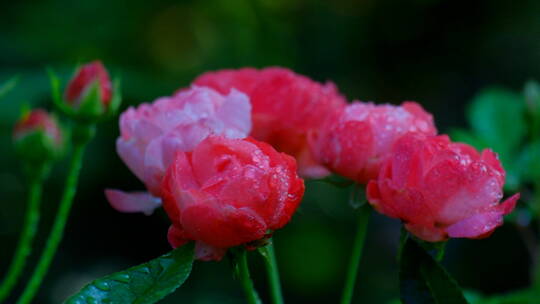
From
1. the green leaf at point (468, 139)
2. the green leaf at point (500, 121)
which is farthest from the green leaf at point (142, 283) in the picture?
the green leaf at point (500, 121)

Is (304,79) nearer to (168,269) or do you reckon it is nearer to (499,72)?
(168,269)

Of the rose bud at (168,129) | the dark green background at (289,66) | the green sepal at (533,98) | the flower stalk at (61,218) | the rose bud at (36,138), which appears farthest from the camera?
the dark green background at (289,66)

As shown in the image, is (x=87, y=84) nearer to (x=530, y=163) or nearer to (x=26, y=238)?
(x=26, y=238)

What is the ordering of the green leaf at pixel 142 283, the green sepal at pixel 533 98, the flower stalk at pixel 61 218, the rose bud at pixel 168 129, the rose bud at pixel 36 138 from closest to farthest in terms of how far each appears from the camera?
the green leaf at pixel 142 283 < the rose bud at pixel 168 129 < the flower stalk at pixel 61 218 < the rose bud at pixel 36 138 < the green sepal at pixel 533 98

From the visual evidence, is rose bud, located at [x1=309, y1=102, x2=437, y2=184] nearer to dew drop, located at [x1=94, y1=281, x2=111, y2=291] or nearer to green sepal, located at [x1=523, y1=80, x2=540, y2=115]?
dew drop, located at [x1=94, y1=281, x2=111, y2=291]

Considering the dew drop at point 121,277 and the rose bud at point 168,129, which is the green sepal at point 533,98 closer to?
the rose bud at point 168,129

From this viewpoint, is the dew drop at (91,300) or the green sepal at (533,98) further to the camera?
the green sepal at (533,98)
